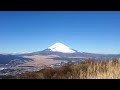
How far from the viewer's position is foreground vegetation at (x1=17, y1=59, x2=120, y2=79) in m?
2.99

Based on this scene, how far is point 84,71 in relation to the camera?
3143 millimetres

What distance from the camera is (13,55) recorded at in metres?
3.02

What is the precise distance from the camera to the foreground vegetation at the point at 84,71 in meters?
2.99
